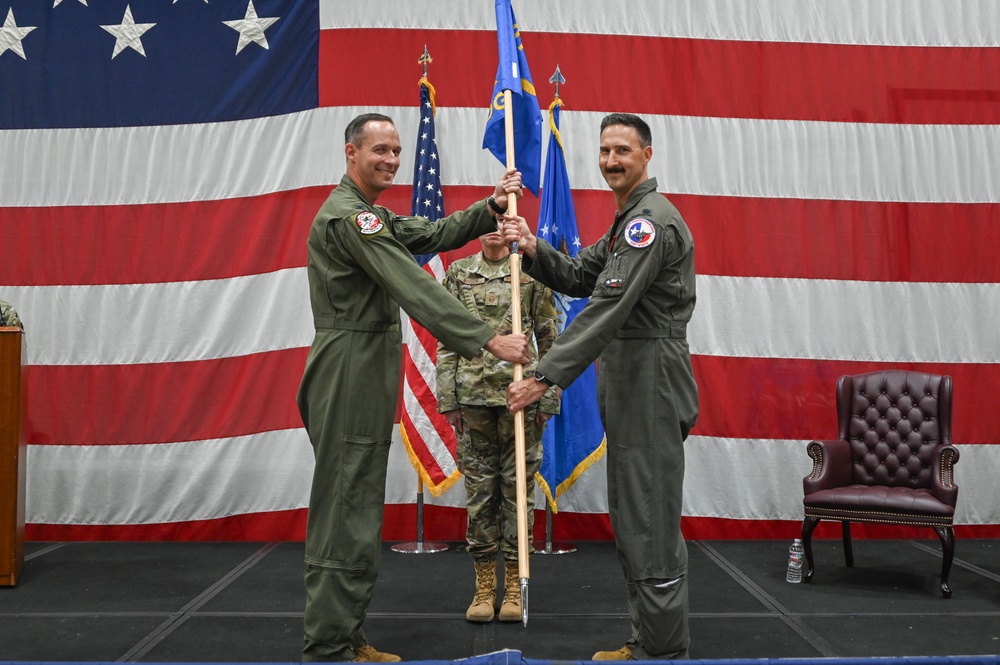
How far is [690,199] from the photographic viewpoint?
5.00 meters

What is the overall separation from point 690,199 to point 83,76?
3590mm

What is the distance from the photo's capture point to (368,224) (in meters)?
2.73

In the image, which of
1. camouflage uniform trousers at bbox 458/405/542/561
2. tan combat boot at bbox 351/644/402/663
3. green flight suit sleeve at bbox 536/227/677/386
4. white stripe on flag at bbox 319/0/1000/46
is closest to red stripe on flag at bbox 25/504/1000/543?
camouflage uniform trousers at bbox 458/405/542/561

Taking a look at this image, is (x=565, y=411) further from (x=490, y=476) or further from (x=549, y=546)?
(x=490, y=476)

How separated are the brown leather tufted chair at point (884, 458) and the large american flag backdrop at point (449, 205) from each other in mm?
411

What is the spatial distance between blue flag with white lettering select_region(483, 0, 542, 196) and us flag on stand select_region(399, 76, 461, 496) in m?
0.91

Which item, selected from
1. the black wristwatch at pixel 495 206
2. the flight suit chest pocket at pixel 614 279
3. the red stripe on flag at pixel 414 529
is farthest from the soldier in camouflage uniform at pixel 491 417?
the red stripe on flag at pixel 414 529

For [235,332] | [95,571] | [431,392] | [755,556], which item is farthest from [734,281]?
[95,571]

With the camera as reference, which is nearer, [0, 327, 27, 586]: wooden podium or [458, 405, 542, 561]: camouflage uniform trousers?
[458, 405, 542, 561]: camouflage uniform trousers

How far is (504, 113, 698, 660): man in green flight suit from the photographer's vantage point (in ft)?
8.75

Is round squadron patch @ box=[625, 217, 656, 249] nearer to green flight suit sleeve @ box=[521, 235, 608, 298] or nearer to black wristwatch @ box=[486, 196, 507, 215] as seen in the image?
green flight suit sleeve @ box=[521, 235, 608, 298]

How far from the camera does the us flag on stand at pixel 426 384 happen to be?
4.57 meters

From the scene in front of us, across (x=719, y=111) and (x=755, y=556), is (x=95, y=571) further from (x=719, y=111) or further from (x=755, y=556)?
(x=719, y=111)

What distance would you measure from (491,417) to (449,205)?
64.8 inches
